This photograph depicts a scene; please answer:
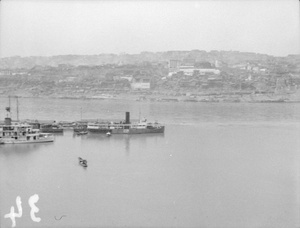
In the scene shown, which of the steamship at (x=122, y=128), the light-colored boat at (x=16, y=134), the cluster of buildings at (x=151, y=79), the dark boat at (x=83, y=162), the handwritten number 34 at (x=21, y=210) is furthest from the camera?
the cluster of buildings at (x=151, y=79)

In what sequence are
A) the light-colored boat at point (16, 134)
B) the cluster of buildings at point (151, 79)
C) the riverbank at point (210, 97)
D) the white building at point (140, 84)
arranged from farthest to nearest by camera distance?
the white building at point (140, 84)
the cluster of buildings at point (151, 79)
the riverbank at point (210, 97)
the light-colored boat at point (16, 134)

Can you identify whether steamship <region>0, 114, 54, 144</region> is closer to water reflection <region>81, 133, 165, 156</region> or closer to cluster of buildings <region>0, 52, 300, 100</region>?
water reflection <region>81, 133, 165, 156</region>

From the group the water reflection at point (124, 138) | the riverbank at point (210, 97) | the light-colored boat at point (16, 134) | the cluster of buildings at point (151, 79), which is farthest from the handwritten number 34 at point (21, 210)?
the cluster of buildings at point (151, 79)

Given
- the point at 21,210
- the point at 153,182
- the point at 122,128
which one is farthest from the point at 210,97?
the point at 21,210

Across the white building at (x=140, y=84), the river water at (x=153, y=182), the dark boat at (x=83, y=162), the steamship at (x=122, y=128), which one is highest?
the white building at (x=140, y=84)

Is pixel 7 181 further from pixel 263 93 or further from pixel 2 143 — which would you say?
pixel 263 93

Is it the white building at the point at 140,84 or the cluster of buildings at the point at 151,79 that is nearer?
the cluster of buildings at the point at 151,79

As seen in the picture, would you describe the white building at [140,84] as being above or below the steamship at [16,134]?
above

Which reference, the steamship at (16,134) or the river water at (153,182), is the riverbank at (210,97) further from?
the steamship at (16,134)

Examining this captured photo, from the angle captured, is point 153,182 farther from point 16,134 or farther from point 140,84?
point 140,84
